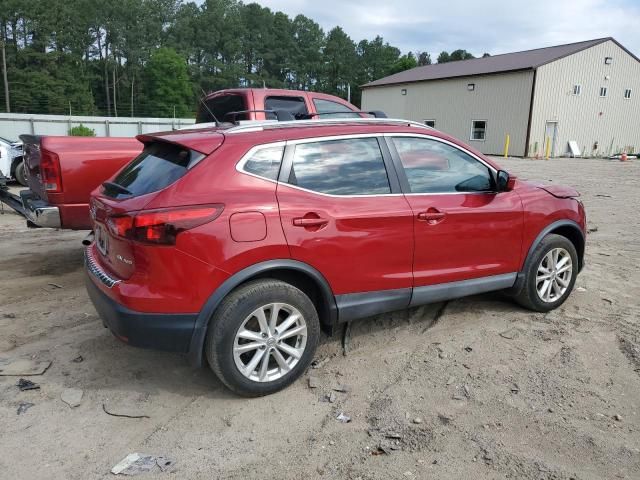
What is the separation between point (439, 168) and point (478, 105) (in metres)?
30.4

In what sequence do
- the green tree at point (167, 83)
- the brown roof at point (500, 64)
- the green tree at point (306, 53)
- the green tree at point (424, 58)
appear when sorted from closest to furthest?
the brown roof at point (500, 64) → the green tree at point (167, 83) → the green tree at point (306, 53) → the green tree at point (424, 58)

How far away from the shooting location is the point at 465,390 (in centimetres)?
347

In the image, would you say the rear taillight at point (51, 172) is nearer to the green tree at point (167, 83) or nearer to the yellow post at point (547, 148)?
the yellow post at point (547, 148)

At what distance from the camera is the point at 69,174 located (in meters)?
5.14

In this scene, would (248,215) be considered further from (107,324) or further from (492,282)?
(492,282)

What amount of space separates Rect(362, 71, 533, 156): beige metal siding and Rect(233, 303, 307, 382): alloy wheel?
29.3 meters

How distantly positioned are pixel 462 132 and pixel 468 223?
1227 inches

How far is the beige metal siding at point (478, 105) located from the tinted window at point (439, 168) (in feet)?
91.1

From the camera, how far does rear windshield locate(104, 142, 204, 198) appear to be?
3.23 meters

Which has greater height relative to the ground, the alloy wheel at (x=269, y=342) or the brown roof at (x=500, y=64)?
the brown roof at (x=500, y=64)

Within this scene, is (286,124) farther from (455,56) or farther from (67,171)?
(455,56)

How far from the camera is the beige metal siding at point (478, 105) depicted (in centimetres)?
2970

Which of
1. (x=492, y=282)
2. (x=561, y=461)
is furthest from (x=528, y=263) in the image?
(x=561, y=461)

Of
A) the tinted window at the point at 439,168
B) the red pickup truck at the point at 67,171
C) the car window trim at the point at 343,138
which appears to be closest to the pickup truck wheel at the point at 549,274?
the tinted window at the point at 439,168
